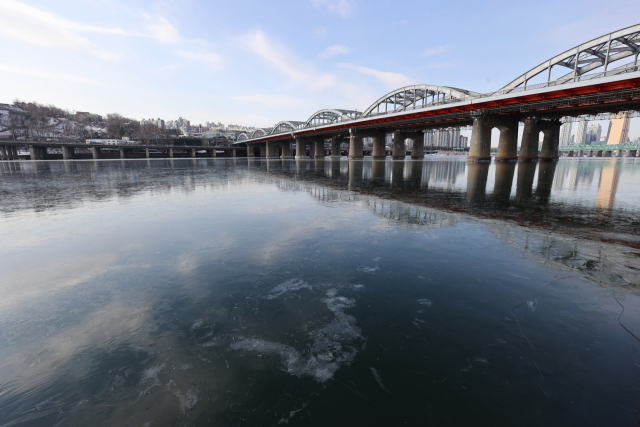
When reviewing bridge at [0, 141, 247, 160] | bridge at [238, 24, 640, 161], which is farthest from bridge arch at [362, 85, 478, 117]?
bridge at [0, 141, 247, 160]

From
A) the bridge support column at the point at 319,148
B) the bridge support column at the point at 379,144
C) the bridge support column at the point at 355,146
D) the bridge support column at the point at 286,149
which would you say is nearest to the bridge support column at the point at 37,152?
the bridge support column at the point at 286,149

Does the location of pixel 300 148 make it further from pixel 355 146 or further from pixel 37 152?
pixel 37 152

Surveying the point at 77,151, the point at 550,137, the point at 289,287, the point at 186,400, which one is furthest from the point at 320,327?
the point at 77,151

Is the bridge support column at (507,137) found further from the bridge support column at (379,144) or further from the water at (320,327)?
the water at (320,327)

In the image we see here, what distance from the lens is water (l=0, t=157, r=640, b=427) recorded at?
2570 mm

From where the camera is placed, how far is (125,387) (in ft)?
9.11

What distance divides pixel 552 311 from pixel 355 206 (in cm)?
785

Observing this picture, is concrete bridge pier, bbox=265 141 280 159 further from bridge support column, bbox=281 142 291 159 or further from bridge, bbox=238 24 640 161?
bridge, bbox=238 24 640 161

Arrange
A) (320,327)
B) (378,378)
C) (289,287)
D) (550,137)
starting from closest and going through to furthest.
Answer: (378,378) → (320,327) → (289,287) → (550,137)

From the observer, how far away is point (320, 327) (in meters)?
3.70

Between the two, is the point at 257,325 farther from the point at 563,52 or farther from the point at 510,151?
the point at 510,151

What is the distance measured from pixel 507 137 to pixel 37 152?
138050 mm

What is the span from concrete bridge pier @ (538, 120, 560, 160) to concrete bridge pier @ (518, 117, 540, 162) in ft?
9.06

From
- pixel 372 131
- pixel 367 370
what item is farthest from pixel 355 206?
pixel 372 131
